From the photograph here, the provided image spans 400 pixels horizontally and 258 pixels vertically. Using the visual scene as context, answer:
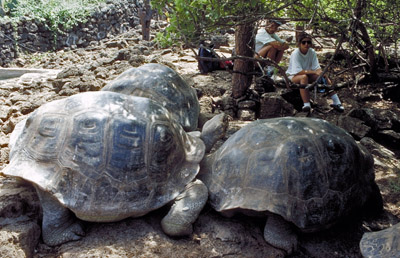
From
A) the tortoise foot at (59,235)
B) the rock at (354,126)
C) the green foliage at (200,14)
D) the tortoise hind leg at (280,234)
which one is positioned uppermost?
the green foliage at (200,14)

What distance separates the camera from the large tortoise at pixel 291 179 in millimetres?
2604

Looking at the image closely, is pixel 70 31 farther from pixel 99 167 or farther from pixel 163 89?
pixel 99 167

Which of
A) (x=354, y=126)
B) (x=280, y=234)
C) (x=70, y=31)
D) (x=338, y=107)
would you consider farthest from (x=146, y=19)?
(x=280, y=234)

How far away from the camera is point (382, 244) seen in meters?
2.26

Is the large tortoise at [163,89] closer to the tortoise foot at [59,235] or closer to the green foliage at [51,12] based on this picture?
the tortoise foot at [59,235]

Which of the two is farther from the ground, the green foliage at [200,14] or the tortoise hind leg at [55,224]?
the green foliage at [200,14]

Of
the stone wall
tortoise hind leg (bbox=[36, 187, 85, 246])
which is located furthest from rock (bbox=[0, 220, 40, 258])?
the stone wall

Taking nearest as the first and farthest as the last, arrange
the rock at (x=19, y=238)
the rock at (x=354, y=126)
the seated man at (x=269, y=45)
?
1. the rock at (x=19, y=238)
2. the rock at (x=354, y=126)
3. the seated man at (x=269, y=45)

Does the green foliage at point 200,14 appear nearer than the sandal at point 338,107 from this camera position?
Yes

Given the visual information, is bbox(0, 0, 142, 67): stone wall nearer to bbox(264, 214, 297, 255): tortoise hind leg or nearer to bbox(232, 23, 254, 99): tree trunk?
bbox(232, 23, 254, 99): tree trunk

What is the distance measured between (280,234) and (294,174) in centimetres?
46

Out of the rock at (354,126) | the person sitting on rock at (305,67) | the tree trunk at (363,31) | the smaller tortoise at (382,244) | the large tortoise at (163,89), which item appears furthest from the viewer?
the person sitting on rock at (305,67)

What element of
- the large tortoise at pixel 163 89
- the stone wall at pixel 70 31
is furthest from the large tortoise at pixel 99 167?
the stone wall at pixel 70 31

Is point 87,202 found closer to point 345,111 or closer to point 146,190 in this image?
point 146,190
